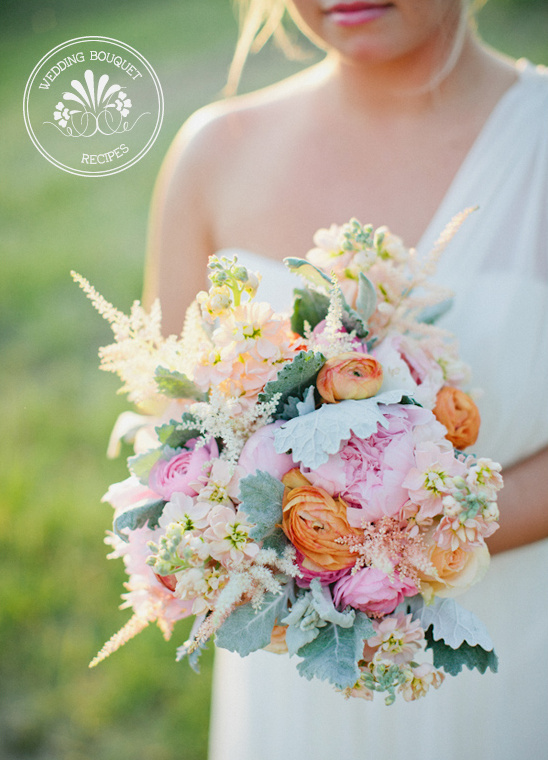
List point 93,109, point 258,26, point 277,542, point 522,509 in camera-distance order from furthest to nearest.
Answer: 1. point 258,26
2. point 93,109
3. point 522,509
4. point 277,542

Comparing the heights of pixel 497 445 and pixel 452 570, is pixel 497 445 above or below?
below

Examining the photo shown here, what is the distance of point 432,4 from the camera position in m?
1.61

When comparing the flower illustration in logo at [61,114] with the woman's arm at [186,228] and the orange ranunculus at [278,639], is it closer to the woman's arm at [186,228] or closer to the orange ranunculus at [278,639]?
the woman's arm at [186,228]

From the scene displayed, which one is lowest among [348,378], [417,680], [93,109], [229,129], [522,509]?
[522,509]

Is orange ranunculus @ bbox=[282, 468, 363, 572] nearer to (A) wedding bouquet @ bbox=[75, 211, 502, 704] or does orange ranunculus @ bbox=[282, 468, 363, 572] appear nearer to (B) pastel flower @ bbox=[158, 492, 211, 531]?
(A) wedding bouquet @ bbox=[75, 211, 502, 704]

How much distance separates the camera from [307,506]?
106cm

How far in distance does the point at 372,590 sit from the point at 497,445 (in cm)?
83

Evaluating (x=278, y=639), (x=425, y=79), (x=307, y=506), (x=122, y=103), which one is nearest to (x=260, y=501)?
(x=307, y=506)

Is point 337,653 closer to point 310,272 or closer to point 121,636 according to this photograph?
point 121,636

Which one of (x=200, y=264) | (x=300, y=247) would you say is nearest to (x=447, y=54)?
(x=300, y=247)

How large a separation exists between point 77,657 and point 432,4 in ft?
9.34

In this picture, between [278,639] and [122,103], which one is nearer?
[278,639]

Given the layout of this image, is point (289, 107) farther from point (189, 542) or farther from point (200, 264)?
point (189, 542)

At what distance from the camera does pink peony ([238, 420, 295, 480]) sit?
1118mm
